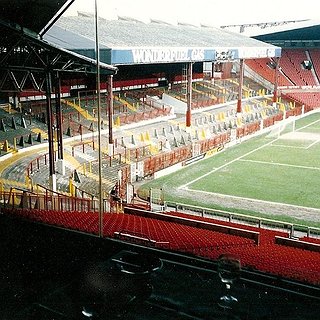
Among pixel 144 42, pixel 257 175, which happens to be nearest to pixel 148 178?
pixel 257 175

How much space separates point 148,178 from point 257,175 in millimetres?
4684

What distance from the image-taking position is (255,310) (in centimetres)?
375

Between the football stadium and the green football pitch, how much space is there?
0.11m

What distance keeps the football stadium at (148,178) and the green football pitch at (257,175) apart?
4.4 inches

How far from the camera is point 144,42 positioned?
2548 cm

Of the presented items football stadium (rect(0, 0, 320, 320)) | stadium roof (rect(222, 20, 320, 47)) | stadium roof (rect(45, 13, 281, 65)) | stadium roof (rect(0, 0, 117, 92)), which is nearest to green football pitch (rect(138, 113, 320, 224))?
football stadium (rect(0, 0, 320, 320))

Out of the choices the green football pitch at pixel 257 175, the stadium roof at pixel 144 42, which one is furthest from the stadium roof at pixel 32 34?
the green football pitch at pixel 257 175

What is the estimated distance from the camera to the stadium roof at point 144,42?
20.5 metres

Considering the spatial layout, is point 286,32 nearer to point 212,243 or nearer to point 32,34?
point 32,34

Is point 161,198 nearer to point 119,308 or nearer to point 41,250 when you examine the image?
point 41,250

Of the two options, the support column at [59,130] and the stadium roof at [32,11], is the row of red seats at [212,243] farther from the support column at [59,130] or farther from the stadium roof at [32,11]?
the support column at [59,130]

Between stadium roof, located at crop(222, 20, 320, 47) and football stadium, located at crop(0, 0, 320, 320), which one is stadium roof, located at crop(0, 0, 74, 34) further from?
stadium roof, located at crop(222, 20, 320, 47)

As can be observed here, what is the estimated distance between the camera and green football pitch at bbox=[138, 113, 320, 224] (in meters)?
17.4

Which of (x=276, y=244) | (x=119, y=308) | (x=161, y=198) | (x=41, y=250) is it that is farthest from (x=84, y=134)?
(x=119, y=308)
